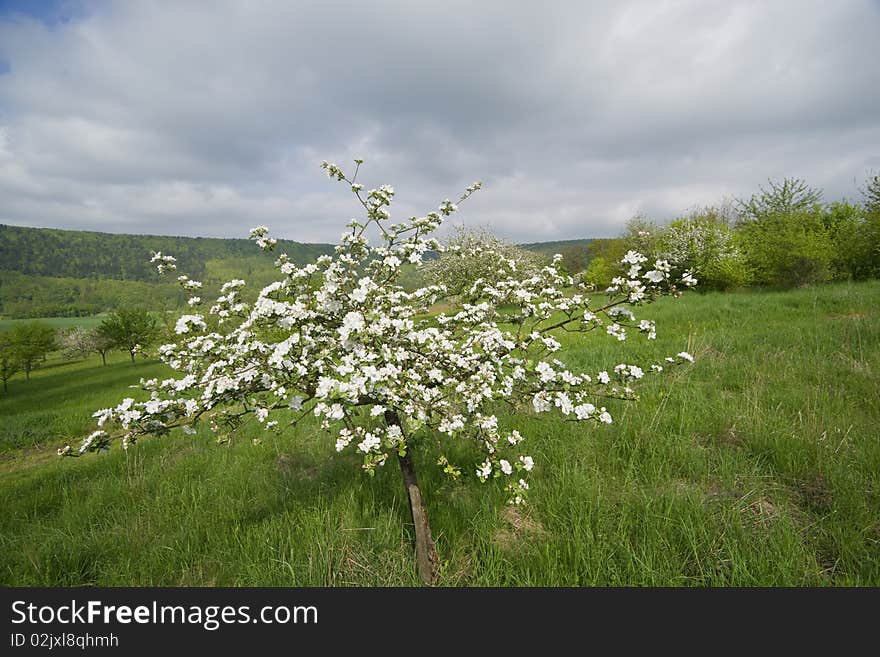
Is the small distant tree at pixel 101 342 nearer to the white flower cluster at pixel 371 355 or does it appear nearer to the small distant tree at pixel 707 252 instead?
the white flower cluster at pixel 371 355

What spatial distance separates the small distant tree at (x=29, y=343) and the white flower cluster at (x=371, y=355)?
4748 cm

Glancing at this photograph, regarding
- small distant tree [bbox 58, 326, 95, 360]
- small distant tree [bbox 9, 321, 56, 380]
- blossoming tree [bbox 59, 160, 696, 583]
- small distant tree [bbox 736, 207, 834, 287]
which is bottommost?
small distant tree [bbox 58, 326, 95, 360]

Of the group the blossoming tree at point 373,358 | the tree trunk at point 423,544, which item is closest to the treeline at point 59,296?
the blossoming tree at point 373,358

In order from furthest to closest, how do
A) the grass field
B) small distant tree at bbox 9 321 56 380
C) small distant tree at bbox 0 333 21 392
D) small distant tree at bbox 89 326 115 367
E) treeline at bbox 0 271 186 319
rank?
treeline at bbox 0 271 186 319
small distant tree at bbox 89 326 115 367
small distant tree at bbox 9 321 56 380
small distant tree at bbox 0 333 21 392
the grass field

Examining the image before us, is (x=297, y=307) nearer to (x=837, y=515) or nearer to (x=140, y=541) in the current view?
(x=140, y=541)

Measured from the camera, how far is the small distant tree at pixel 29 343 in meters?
33.9

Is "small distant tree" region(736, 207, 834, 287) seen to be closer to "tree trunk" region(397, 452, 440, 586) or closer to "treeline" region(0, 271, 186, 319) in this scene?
"tree trunk" region(397, 452, 440, 586)

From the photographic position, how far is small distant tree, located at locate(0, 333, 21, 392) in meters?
28.9

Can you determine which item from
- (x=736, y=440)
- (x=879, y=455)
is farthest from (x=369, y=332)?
(x=879, y=455)

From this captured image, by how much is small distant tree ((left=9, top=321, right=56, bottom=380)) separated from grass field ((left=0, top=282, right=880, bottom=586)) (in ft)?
139

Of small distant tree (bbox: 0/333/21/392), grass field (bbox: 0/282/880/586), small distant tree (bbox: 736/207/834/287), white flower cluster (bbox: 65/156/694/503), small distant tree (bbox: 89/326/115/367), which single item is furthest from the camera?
small distant tree (bbox: 89/326/115/367)

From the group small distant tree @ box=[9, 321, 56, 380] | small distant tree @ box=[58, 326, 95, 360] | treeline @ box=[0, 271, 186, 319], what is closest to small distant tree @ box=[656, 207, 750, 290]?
small distant tree @ box=[9, 321, 56, 380]

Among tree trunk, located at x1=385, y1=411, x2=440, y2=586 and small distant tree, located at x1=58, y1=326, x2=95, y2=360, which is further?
small distant tree, located at x1=58, y1=326, x2=95, y2=360

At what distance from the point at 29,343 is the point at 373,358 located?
5505cm
